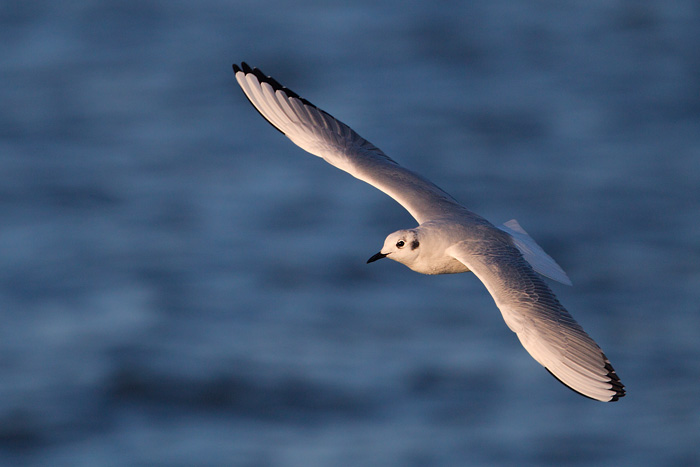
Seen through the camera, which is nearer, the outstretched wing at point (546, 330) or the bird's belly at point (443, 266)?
the outstretched wing at point (546, 330)

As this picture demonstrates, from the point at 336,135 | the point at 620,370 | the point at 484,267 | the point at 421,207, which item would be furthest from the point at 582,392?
the point at 620,370

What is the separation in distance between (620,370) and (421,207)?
12285 millimetres

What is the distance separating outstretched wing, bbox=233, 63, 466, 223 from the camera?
382 inches

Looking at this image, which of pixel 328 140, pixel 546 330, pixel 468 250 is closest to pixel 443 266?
pixel 468 250

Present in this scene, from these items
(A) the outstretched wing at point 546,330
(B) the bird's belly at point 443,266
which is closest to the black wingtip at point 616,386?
(A) the outstretched wing at point 546,330

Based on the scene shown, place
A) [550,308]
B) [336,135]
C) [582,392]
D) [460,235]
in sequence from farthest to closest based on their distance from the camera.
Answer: [336,135]
[460,235]
[550,308]
[582,392]

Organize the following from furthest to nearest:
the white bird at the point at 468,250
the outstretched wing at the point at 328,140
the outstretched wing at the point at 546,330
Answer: the outstretched wing at the point at 328,140 < the white bird at the point at 468,250 < the outstretched wing at the point at 546,330

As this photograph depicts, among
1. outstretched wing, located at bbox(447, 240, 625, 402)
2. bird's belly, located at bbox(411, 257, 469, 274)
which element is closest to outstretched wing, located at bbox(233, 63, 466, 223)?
bird's belly, located at bbox(411, 257, 469, 274)

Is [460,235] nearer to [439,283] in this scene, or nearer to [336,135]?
[336,135]

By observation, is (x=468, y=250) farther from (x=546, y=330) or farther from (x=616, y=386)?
(x=616, y=386)

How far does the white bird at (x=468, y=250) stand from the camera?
7500mm

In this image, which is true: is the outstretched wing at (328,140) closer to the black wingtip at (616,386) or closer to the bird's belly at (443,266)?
the bird's belly at (443,266)

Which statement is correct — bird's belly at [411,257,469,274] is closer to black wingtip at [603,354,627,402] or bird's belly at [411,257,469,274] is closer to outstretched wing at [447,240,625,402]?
outstretched wing at [447,240,625,402]

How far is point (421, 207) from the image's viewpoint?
9367 mm
